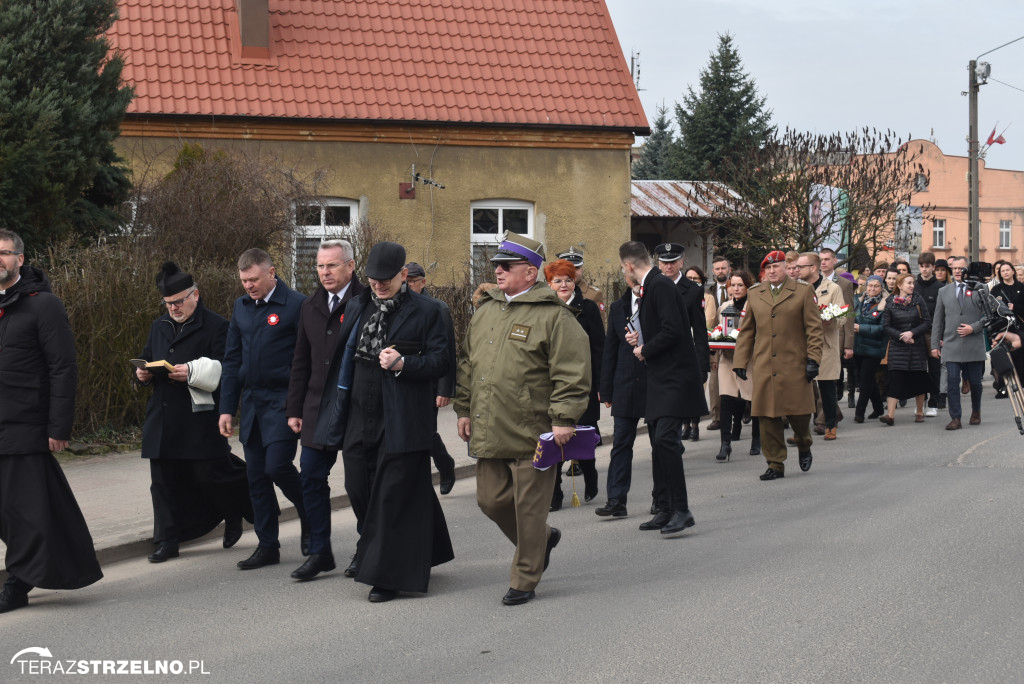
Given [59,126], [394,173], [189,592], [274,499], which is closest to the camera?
[189,592]

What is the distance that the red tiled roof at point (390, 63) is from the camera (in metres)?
22.6

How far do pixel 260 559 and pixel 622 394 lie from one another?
10.2ft

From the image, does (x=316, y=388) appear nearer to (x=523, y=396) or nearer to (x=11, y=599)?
(x=523, y=396)

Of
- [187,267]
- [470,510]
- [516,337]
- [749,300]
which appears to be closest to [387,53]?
[187,267]

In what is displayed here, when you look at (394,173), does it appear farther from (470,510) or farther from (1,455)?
(1,455)

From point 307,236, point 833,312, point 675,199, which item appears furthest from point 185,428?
point 675,199

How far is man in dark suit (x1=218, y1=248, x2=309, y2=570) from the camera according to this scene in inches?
288

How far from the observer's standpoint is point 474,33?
80.6 feet

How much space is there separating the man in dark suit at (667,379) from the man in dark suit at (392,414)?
1.97 metres

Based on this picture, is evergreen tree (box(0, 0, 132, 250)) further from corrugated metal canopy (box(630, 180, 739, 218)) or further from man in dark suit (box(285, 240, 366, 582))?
corrugated metal canopy (box(630, 180, 739, 218))

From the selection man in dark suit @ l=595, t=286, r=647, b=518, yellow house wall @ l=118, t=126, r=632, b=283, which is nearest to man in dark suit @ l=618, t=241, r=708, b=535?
man in dark suit @ l=595, t=286, r=647, b=518

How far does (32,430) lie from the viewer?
643 centimetres

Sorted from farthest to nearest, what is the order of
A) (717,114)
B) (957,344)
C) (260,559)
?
(717,114), (957,344), (260,559)

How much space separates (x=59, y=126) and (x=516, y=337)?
8.09m
